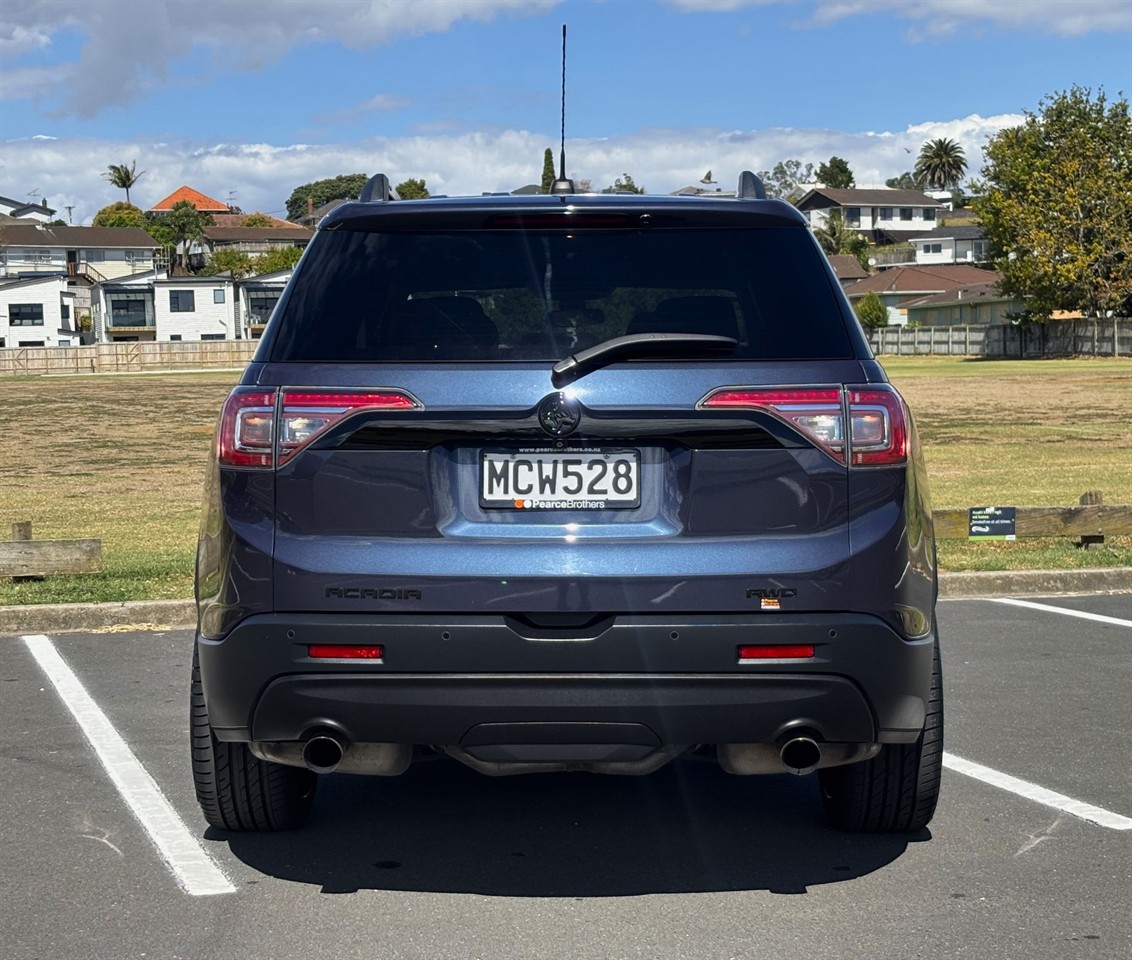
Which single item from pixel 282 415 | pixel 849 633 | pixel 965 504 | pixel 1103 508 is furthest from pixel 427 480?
pixel 965 504

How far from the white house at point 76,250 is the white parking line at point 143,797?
125666 mm

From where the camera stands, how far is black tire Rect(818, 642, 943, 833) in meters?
4.79

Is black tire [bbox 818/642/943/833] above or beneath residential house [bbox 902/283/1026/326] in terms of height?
above

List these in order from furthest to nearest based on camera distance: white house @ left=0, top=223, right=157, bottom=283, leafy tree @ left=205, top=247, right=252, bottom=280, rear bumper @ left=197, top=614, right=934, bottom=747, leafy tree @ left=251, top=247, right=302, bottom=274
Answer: leafy tree @ left=251, top=247, right=302, bottom=274 → leafy tree @ left=205, top=247, right=252, bottom=280 → white house @ left=0, top=223, right=157, bottom=283 → rear bumper @ left=197, top=614, right=934, bottom=747

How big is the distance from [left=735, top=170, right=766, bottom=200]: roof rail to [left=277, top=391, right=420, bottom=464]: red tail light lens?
4.33 feet

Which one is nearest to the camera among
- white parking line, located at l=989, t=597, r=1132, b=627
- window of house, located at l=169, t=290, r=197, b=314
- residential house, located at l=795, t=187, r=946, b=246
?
white parking line, located at l=989, t=597, r=1132, b=627

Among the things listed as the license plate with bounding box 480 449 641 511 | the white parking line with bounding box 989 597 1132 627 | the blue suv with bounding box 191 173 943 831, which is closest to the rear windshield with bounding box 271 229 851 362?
the blue suv with bounding box 191 173 943 831

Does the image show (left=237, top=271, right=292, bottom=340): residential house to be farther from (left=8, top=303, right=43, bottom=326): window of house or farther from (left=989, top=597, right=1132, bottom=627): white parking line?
(left=989, top=597, right=1132, bottom=627): white parking line

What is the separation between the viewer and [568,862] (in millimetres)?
4832

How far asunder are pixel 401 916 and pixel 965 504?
12180mm

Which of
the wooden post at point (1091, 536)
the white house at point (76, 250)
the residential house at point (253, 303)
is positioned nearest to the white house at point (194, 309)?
the residential house at point (253, 303)

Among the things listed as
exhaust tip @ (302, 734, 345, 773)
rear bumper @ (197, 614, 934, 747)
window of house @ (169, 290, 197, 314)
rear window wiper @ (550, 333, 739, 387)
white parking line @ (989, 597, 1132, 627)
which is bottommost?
window of house @ (169, 290, 197, 314)

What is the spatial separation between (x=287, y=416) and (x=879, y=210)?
580 ft

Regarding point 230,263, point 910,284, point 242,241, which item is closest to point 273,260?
point 230,263
